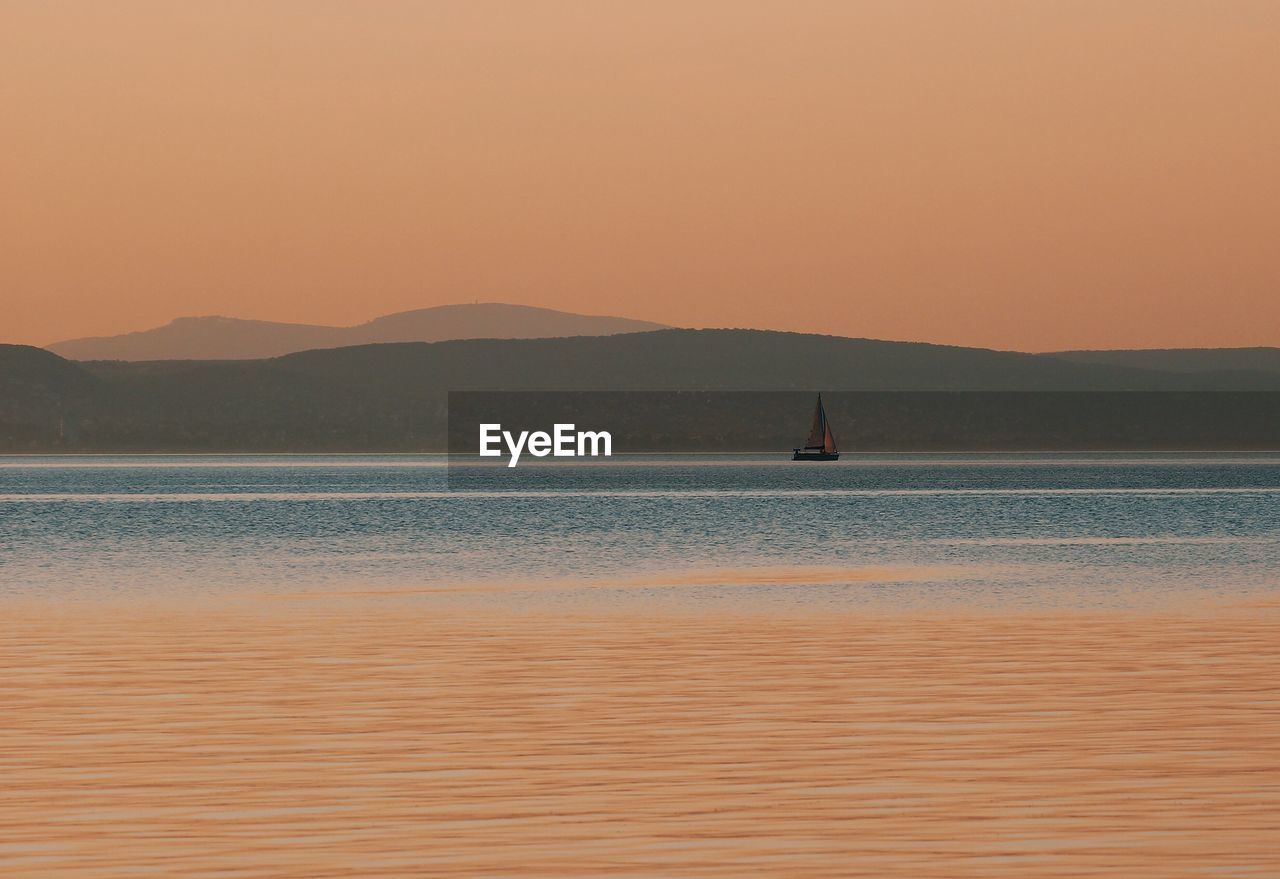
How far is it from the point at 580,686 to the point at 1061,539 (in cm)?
5358

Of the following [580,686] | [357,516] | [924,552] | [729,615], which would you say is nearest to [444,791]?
[580,686]

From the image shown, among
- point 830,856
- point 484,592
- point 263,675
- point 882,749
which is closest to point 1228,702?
point 882,749

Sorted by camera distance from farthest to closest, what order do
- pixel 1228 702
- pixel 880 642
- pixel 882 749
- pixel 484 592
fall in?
pixel 484 592, pixel 880 642, pixel 1228 702, pixel 882 749

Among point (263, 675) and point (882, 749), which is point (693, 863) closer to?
point (882, 749)

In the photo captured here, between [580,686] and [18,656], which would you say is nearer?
[580,686]

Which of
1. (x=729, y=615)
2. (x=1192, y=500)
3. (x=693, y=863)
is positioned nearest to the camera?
(x=693, y=863)

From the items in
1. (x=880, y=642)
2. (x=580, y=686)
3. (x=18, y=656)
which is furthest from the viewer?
(x=880, y=642)

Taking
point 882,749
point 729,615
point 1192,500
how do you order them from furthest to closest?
point 1192,500, point 729,615, point 882,749

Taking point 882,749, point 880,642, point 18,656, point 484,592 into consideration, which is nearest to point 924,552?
point 484,592

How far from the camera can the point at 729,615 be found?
41.4 meters

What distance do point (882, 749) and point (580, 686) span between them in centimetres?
708

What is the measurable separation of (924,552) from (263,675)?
4189 centimetres

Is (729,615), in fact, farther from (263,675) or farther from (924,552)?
(924,552)

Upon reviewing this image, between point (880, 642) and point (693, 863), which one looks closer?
point (693, 863)
